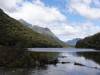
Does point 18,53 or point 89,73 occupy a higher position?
point 18,53

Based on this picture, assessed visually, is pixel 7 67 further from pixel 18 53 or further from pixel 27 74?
pixel 27 74

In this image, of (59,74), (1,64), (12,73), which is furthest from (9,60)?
(59,74)

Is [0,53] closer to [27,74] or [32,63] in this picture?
[32,63]

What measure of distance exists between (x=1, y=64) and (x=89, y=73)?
34.5 meters

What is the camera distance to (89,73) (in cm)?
7844

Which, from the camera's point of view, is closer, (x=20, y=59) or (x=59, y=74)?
(x=59, y=74)

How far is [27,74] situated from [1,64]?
921 inches

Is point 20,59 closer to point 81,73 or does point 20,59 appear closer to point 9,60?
point 9,60

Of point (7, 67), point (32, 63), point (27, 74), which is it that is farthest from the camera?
point (32, 63)

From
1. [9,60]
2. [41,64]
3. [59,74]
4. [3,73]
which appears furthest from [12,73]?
[41,64]

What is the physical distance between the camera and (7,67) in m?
92.6

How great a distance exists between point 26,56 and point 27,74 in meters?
24.4

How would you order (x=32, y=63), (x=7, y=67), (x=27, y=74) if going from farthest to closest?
(x=32, y=63) → (x=7, y=67) → (x=27, y=74)

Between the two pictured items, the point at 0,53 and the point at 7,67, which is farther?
the point at 0,53
